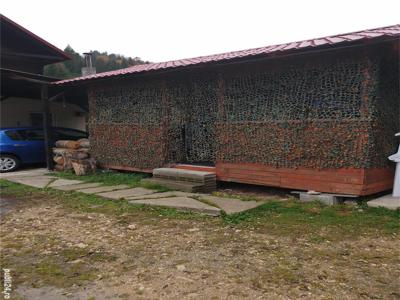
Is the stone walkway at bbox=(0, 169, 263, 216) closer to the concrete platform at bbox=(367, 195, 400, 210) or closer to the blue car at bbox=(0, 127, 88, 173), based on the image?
the concrete platform at bbox=(367, 195, 400, 210)

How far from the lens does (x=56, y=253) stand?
165 inches

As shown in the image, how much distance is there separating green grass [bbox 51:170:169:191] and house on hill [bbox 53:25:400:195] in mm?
471

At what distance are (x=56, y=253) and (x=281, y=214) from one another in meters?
3.07

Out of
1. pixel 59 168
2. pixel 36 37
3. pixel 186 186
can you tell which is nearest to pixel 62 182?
pixel 59 168

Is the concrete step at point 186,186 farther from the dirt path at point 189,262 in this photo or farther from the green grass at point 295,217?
the dirt path at point 189,262

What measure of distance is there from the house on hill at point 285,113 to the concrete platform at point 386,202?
202 mm

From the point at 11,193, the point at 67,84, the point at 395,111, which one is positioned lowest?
the point at 11,193

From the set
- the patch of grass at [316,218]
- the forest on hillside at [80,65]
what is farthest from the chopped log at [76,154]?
the forest on hillside at [80,65]

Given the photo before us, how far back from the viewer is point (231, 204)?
243 inches

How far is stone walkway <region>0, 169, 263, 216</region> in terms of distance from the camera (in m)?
5.93

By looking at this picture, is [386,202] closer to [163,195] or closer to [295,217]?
[295,217]

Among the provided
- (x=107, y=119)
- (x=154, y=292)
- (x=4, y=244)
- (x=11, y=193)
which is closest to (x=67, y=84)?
(x=107, y=119)

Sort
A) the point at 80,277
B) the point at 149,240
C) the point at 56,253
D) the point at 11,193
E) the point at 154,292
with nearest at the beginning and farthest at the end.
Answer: the point at 154,292, the point at 80,277, the point at 56,253, the point at 149,240, the point at 11,193

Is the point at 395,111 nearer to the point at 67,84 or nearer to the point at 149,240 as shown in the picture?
the point at 149,240
